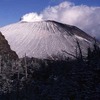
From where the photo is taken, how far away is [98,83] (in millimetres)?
13766

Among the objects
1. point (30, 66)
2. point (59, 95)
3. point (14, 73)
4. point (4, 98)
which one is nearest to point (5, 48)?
point (30, 66)

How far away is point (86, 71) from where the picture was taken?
46.0ft

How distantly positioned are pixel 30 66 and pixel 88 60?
6079 cm

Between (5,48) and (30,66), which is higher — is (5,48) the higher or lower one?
the higher one

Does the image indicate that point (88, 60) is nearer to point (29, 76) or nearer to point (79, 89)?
point (79, 89)

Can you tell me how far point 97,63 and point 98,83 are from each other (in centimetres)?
82

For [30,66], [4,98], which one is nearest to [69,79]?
[4,98]

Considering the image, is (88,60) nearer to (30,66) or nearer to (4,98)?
(4,98)

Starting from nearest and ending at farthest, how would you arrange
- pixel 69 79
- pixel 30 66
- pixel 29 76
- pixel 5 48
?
pixel 69 79, pixel 29 76, pixel 30 66, pixel 5 48

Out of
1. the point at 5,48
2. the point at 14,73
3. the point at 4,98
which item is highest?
the point at 5,48

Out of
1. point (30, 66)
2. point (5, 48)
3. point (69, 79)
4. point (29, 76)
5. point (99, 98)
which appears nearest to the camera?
point (99, 98)

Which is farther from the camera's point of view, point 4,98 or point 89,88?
point 4,98

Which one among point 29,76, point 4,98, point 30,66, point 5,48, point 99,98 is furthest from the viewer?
point 5,48

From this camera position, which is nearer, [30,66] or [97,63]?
[97,63]
